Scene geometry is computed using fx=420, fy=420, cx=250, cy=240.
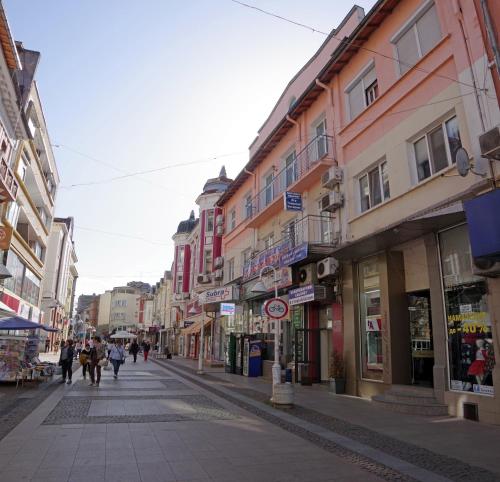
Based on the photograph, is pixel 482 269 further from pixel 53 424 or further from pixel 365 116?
pixel 53 424

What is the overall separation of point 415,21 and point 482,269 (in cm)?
773

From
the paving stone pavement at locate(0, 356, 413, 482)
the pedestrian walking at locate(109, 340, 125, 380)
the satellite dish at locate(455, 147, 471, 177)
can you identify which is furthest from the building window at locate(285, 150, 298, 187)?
the paving stone pavement at locate(0, 356, 413, 482)

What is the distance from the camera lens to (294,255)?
1504cm

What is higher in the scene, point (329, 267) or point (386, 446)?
point (329, 267)

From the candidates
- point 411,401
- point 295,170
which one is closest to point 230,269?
point 295,170

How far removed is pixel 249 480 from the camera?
195 inches

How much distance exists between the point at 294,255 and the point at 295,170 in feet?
16.8

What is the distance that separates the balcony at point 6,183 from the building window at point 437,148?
1519 cm

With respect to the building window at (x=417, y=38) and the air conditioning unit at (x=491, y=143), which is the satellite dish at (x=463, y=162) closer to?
the air conditioning unit at (x=491, y=143)

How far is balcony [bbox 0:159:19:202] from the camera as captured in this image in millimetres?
16609

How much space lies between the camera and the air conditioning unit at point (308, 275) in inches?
600

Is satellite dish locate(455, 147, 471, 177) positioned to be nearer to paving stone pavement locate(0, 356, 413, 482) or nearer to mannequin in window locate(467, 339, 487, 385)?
mannequin in window locate(467, 339, 487, 385)

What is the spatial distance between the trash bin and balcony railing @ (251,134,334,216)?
7269 millimetres

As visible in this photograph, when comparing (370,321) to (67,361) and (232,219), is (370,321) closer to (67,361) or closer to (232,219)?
(67,361)
